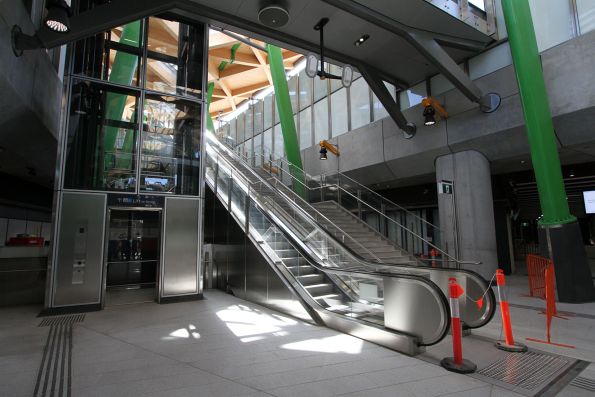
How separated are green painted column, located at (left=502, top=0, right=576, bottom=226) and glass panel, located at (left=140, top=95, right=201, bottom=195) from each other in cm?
760

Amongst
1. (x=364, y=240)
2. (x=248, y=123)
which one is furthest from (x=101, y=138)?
(x=248, y=123)

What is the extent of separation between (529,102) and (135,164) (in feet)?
29.0

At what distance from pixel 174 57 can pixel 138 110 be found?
68.0 inches

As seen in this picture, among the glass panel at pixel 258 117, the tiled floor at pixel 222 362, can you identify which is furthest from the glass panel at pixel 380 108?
the glass panel at pixel 258 117

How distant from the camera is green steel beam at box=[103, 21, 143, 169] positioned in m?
7.43

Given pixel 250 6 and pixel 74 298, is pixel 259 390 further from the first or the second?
pixel 250 6

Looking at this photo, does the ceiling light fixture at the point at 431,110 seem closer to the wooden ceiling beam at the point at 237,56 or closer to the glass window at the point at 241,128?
the glass window at the point at 241,128

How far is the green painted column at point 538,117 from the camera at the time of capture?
7500 millimetres

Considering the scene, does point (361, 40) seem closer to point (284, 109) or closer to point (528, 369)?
point (284, 109)

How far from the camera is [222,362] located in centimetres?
376

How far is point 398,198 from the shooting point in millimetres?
16328

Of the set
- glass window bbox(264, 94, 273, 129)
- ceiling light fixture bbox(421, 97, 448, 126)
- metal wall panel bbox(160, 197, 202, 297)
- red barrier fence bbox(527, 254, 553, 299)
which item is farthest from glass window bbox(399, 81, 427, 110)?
glass window bbox(264, 94, 273, 129)

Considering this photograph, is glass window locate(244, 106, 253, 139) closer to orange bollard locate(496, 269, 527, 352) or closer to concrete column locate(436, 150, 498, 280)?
concrete column locate(436, 150, 498, 280)

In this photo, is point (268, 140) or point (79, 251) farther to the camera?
point (268, 140)
